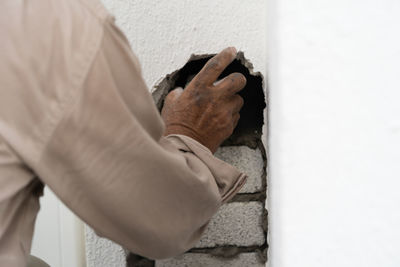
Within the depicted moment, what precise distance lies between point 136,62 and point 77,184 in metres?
0.18

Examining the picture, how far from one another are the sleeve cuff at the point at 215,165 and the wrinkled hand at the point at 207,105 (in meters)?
0.09

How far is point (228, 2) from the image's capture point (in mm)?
985

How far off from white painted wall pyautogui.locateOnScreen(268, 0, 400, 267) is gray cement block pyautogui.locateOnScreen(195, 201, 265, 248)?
1.38ft

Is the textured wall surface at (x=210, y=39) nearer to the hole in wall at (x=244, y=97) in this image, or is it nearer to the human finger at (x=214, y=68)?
the hole in wall at (x=244, y=97)

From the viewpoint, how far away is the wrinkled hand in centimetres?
88

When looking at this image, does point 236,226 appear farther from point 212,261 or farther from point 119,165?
point 119,165

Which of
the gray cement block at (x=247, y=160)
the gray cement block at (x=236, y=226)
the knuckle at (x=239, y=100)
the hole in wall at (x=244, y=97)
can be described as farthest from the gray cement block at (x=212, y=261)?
the knuckle at (x=239, y=100)

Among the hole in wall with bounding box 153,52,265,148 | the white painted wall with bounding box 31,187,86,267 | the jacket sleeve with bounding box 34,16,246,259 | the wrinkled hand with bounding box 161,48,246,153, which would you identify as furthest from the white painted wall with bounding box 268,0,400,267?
the white painted wall with bounding box 31,187,86,267

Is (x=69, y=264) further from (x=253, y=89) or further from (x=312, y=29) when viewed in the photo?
(x=312, y=29)

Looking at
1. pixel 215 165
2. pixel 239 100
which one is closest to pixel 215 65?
pixel 239 100

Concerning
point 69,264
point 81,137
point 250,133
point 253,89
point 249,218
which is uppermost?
A: point 81,137

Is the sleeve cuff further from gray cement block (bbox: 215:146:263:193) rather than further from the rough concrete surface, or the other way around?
the rough concrete surface

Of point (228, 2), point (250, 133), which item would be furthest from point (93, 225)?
point (228, 2)

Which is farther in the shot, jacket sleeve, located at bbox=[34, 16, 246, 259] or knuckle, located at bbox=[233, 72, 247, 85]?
knuckle, located at bbox=[233, 72, 247, 85]
